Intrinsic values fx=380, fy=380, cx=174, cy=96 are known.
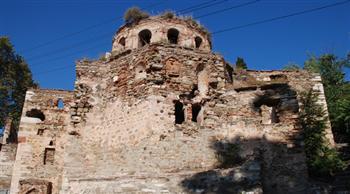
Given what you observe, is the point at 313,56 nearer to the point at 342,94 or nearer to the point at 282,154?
the point at 342,94

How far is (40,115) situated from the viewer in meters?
19.4

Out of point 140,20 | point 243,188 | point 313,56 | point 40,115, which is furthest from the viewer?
point 313,56

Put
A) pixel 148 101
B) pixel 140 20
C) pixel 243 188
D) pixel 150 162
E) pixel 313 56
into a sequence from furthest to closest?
Answer: pixel 313 56
pixel 140 20
pixel 148 101
pixel 150 162
pixel 243 188

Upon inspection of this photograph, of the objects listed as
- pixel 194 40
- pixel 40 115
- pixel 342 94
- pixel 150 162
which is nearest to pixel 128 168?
pixel 150 162

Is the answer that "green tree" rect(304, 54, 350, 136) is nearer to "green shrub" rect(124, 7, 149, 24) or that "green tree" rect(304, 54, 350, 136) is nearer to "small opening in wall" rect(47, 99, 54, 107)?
"green shrub" rect(124, 7, 149, 24)

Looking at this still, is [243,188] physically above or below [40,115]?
below

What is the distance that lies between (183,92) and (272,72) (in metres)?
8.41

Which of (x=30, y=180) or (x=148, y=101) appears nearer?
(x=148, y=101)

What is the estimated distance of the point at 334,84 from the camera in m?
23.4

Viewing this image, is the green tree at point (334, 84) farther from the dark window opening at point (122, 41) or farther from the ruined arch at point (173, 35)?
the dark window opening at point (122, 41)

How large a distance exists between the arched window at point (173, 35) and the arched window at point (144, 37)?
0.86m

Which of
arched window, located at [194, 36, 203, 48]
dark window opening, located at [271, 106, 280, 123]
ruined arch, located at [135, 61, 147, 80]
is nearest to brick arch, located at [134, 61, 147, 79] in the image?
ruined arch, located at [135, 61, 147, 80]

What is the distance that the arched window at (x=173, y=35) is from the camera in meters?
16.0

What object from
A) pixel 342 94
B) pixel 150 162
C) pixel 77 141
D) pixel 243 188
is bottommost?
pixel 243 188
